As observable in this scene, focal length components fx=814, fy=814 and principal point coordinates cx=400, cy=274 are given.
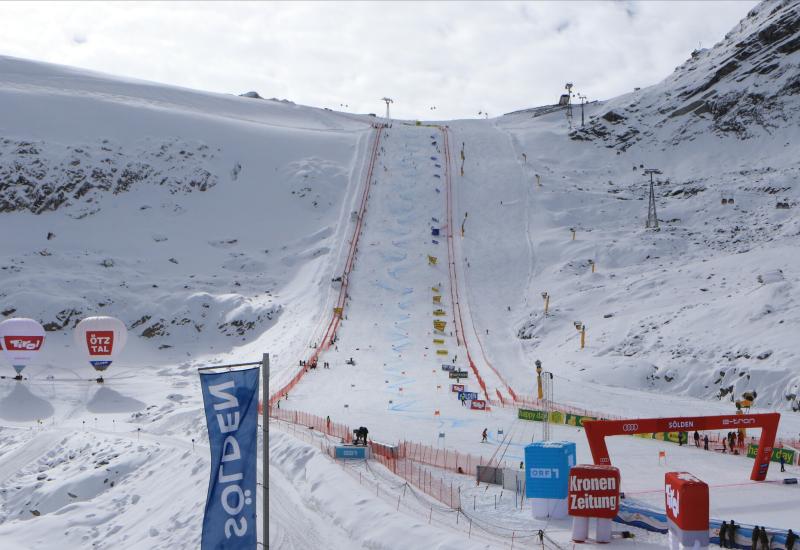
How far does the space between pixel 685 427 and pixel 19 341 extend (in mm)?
36366

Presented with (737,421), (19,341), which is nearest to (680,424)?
(737,421)

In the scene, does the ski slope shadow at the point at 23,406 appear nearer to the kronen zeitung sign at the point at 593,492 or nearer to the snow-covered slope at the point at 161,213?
the snow-covered slope at the point at 161,213

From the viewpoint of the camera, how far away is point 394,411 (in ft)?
121

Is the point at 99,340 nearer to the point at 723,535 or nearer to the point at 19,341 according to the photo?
the point at 19,341

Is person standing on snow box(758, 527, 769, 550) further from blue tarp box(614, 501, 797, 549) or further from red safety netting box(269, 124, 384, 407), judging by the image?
red safety netting box(269, 124, 384, 407)

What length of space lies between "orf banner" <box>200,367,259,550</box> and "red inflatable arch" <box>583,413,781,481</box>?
13541mm

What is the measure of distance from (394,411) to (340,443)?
9171mm

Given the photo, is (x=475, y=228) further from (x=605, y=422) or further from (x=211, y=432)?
(x=211, y=432)

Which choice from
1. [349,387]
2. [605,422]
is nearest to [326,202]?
[349,387]

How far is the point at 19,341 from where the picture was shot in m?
45.6

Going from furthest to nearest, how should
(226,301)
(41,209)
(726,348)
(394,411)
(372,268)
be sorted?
(41,209), (372,268), (226,301), (726,348), (394,411)

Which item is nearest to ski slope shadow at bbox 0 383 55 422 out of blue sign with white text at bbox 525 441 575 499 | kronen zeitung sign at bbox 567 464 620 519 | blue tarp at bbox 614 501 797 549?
blue sign with white text at bbox 525 441 575 499

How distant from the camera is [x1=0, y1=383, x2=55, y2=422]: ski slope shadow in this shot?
41.2 metres

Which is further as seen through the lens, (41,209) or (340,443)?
(41,209)
